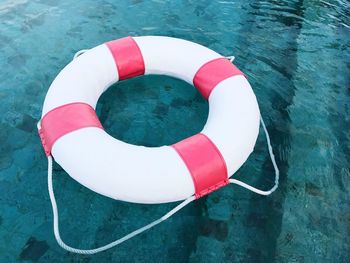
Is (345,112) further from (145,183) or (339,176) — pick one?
(145,183)

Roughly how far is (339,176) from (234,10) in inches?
98.5

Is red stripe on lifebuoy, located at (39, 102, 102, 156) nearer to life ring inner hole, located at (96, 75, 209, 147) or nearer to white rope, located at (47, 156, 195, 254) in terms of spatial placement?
white rope, located at (47, 156, 195, 254)

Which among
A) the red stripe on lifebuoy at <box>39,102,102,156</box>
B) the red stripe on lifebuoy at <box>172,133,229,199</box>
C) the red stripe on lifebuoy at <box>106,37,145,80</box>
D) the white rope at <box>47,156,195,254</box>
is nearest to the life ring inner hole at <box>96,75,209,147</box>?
the red stripe on lifebuoy at <box>106,37,145,80</box>

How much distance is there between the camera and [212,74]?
2.46 m

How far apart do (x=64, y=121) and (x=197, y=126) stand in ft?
3.44

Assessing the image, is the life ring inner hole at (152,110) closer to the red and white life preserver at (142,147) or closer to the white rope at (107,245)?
the red and white life preserver at (142,147)

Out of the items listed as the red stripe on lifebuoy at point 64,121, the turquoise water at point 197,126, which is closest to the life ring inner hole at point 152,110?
the turquoise water at point 197,126

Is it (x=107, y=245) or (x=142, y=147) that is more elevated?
(x=142, y=147)

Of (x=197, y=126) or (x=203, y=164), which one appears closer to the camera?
(x=203, y=164)

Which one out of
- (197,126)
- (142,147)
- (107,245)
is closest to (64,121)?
(142,147)

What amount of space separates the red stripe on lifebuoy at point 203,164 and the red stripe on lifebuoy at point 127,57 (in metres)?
0.94

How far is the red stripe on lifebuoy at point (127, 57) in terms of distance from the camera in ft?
8.43

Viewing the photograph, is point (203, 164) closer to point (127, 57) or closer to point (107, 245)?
point (107, 245)

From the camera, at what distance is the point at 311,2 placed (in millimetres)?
4254
